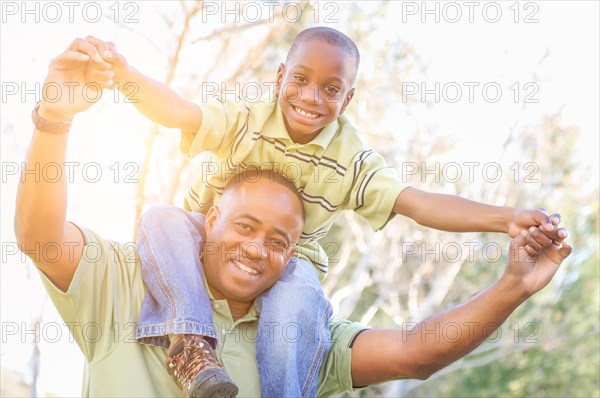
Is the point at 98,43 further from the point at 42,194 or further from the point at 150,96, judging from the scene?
the point at 42,194

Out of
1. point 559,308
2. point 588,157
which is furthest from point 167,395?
point 559,308

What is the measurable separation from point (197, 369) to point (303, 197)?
929 mm

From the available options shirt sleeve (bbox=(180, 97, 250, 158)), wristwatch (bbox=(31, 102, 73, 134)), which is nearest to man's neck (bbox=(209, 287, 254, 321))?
shirt sleeve (bbox=(180, 97, 250, 158))

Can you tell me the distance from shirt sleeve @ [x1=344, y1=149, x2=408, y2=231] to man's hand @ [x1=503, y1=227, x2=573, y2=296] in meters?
0.56

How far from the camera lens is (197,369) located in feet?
8.80

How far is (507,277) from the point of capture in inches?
112

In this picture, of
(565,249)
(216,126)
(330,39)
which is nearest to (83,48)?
(216,126)

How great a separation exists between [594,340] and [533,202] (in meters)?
6.98

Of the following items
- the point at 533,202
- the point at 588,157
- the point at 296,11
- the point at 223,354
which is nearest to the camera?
the point at 223,354

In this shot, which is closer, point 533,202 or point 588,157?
point 533,202

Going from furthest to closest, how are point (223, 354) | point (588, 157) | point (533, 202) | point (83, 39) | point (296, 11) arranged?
point (588, 157) < point (533, 202) < point (296, 11) < point (223, 354) < point (83, 39)

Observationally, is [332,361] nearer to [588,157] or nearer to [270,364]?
[270,364]

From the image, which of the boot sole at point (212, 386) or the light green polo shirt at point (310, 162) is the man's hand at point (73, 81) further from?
the boot sole at point (212, 386)

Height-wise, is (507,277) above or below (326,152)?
below
